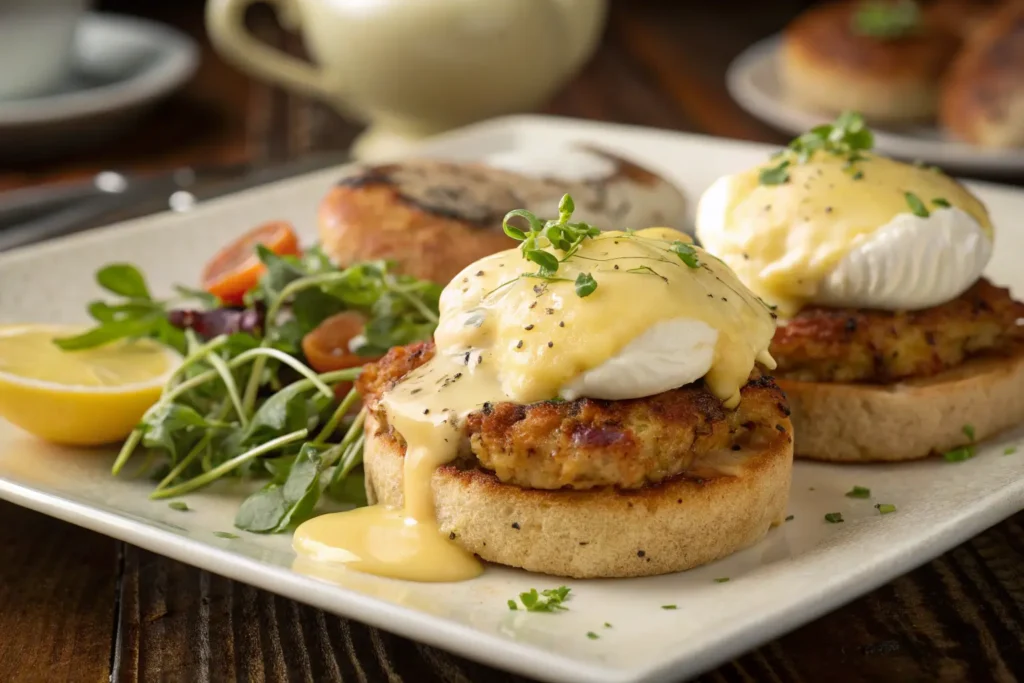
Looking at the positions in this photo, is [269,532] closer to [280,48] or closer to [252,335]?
[252,335]

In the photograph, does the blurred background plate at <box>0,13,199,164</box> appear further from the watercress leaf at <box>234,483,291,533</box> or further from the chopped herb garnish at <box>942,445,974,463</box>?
the chopped herb garnish at <box>942,445,974,463</box>

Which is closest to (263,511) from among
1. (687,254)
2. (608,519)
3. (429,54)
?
(608,519)

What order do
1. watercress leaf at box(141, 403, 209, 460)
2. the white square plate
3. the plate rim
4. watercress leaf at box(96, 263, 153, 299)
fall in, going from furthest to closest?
the plate rim < watercress leaf at box(96, 263, 153, 299) < watercress leaf at box(141, 403, 209, 460) < the white square plate

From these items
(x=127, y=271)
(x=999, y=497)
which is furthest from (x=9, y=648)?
(x=999, y=497)

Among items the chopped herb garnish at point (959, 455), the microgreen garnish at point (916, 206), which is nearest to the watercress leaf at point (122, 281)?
the microgreen garnish at point (916, 206)

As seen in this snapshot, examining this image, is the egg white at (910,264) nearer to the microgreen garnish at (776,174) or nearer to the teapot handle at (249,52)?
the microgreen garnish at (776,174)

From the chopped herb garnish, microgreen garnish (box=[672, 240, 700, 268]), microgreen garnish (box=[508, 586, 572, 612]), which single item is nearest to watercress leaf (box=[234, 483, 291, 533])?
microgreen garnish (box=[508, 586, 572, 612])

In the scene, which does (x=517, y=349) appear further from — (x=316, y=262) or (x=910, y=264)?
(x=316, y=262)
